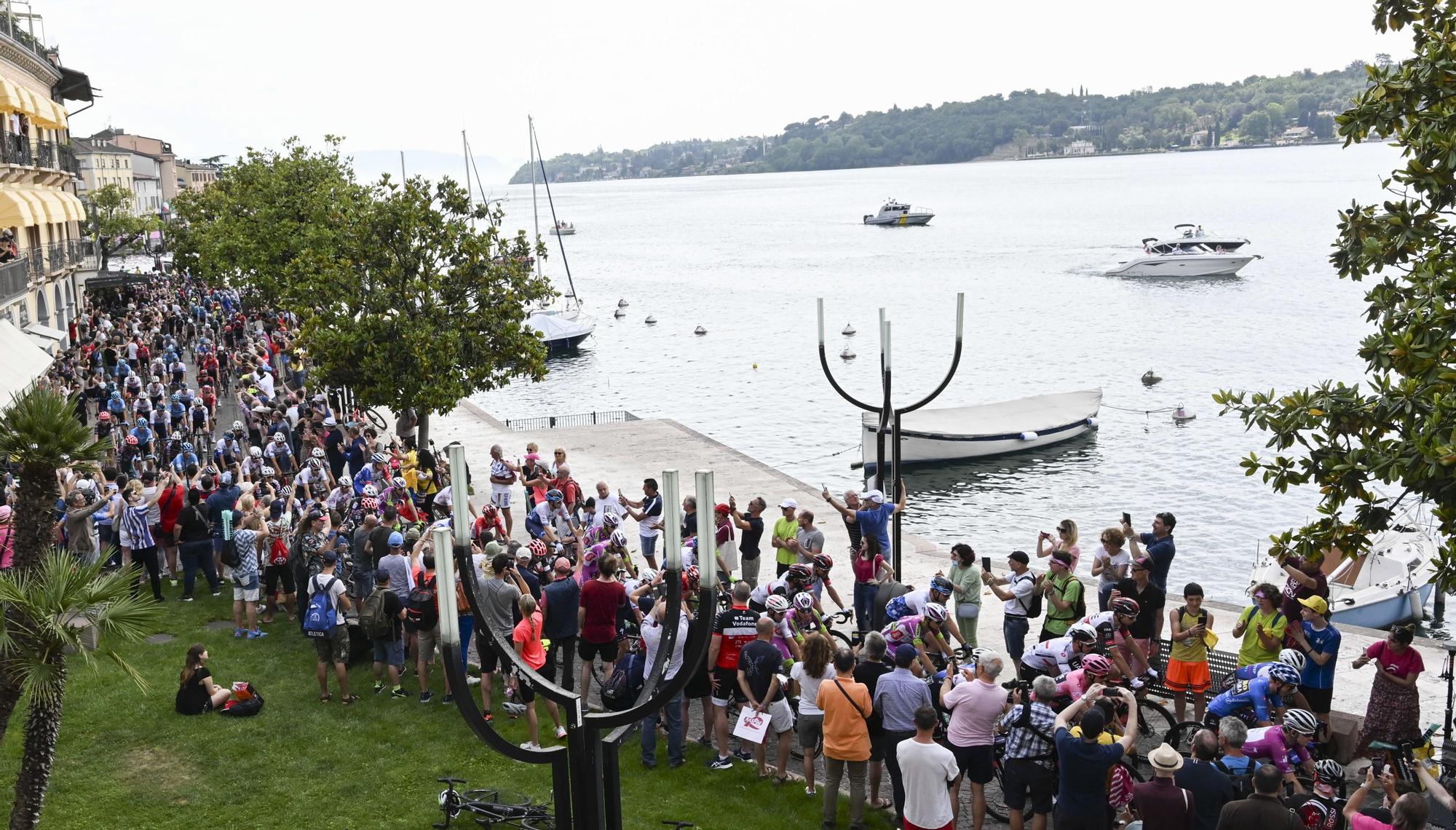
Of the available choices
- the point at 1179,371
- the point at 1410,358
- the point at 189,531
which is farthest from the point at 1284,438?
the point at 1179,371

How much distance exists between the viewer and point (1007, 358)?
5822cm

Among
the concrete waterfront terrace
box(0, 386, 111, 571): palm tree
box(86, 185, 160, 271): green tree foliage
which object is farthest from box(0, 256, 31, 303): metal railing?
box(86, 185, 160, 271): green tree foliage

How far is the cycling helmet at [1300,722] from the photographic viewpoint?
834 cm

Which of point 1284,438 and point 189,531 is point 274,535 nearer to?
point 189,531

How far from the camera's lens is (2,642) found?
7664 millimetres

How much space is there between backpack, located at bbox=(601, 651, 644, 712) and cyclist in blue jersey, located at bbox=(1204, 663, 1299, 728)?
180 inches

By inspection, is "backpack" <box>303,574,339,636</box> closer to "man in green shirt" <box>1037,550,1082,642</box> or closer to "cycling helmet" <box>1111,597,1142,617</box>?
"man in green shirt" <box>1037,550,1082,642</box>

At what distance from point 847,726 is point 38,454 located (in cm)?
600

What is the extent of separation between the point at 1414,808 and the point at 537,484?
1274 cm

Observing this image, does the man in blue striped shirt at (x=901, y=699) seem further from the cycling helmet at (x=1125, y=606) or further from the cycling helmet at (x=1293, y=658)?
the cycling helmet at (x=1293, y=658)

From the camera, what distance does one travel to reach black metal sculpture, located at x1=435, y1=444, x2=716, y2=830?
630 cm

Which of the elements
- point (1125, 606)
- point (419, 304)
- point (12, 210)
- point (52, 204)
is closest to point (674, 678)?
point (1125, 606)

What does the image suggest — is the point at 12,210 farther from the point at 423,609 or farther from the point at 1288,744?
the point at 1288,744

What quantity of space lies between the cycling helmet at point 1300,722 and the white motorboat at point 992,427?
21.1m
